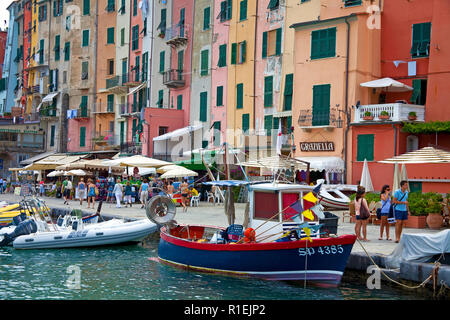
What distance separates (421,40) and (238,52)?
41.5 feet

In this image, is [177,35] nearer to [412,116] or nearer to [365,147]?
[365,147]

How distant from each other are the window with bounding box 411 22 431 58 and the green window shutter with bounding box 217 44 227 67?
13.7 meters

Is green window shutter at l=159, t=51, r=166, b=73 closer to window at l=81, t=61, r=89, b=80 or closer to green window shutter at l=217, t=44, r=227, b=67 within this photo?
green window shutter at l=217, t=44, r=227, b=67

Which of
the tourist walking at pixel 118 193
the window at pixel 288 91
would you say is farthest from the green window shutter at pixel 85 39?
the window at pixel 288 91

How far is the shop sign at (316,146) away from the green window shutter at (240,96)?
24.1ft

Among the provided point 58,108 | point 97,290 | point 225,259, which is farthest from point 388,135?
point 58,108

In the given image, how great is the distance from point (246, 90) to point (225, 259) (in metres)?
23.5

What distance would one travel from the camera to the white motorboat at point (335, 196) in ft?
92.5

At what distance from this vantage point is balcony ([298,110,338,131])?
31203mm

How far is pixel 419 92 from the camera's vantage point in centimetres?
→ 3019

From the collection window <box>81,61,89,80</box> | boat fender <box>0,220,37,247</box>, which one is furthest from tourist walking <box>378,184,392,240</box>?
window <box>81,61,89,80</box>

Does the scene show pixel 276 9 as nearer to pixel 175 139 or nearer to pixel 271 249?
pixel 175 139

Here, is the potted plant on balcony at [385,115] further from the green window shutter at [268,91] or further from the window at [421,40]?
the green window shutter at [268,91]

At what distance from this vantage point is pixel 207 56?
42312mm
